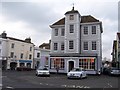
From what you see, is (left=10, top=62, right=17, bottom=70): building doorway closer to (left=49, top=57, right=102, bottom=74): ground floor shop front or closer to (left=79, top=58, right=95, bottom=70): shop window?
(left=49, top=57, right=102, bottom=74): ground floor shop front

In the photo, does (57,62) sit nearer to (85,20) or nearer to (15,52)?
(85,20)

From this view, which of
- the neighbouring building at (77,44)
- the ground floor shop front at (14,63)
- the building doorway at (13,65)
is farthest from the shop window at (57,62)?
the building doorway at (13,65)

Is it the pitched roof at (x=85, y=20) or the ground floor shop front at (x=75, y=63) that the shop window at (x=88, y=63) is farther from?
the pitched roof at (x=85, y=20)

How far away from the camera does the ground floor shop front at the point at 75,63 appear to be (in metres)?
37.7

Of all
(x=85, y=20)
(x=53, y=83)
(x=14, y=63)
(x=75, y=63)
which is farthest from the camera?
(x=14, y=63)

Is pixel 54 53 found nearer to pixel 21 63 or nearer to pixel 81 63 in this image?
pixel 81 63

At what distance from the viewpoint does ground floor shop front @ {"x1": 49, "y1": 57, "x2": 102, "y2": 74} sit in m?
37.7

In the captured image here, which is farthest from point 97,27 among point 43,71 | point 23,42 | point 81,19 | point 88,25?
point 23,42

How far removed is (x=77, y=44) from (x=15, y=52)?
1020 inches

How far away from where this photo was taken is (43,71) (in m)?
31.0

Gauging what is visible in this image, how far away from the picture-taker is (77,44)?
39594mm

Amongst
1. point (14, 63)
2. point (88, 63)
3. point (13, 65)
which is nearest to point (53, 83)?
point (88, 63)

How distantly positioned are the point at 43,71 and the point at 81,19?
52.8 ft

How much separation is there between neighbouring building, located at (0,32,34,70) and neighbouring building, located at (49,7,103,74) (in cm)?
2054
